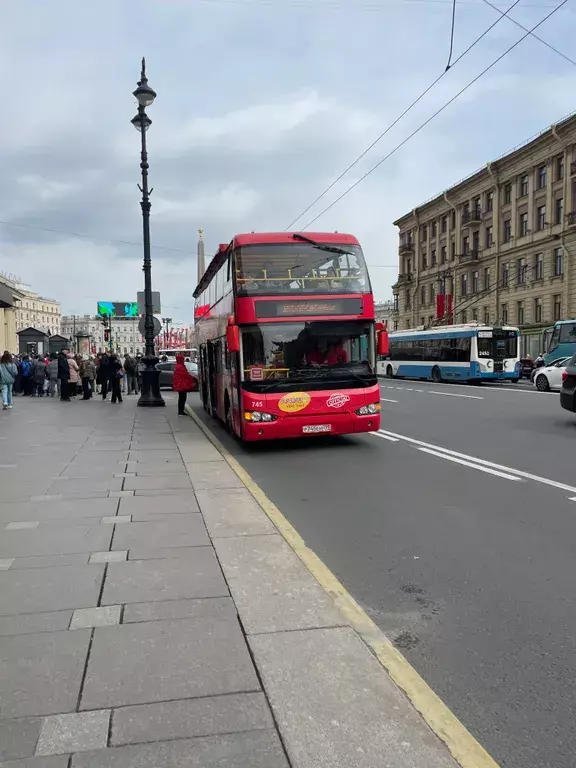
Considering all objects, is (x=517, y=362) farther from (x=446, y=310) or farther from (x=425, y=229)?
(x=425, y=229)

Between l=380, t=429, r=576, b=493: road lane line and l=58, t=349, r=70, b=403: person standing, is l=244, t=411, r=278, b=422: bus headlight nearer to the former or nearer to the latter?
l=380, t=429, r=576, b=493: road lane line

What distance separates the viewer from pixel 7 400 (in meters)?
17.9

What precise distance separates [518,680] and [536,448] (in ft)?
24.9

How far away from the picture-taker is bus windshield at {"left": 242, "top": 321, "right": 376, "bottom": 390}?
10.3m

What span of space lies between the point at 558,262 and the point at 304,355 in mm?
43503

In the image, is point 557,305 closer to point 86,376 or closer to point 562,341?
point 562,341

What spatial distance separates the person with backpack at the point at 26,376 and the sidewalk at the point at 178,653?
1993 centimetres

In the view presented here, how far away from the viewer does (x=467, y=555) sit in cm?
497

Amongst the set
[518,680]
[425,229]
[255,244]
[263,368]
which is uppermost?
[425,229]

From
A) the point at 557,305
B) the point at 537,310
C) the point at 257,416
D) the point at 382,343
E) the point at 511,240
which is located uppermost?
the point at 511,240

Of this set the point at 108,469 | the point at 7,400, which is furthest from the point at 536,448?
the point at 7,400

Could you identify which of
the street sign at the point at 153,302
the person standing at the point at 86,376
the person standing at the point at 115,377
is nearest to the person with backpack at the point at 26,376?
the person standing at the point at 86,376

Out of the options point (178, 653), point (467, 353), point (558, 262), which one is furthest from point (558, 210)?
point (178, 653)

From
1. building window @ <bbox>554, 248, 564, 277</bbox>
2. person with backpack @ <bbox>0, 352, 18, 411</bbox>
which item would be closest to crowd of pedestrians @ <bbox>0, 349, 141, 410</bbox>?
person with backpack @ <bbox>0, 352, 18, 411</bbox>
